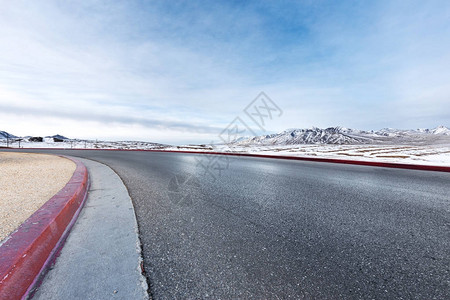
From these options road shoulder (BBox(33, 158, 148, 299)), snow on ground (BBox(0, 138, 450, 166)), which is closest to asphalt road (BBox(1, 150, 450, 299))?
road shoulder (BBox(33, 158, 148, 299))

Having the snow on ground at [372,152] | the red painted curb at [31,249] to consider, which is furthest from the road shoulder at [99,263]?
the snow on ground at [372,152]

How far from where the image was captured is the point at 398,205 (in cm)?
312

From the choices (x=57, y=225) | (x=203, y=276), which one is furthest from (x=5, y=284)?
(x=203, y=276)

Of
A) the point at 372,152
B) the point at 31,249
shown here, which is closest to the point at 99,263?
the point at 31,249

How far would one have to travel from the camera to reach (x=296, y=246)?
6.08 feet

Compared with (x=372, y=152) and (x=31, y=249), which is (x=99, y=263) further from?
(x=372, y=152)

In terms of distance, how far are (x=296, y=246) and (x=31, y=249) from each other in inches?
80.0

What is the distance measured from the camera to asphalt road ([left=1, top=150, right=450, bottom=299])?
1325 mm

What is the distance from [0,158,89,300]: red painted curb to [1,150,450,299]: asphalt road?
698 mm

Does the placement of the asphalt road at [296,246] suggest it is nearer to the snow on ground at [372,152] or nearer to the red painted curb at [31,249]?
the red painted curb at [31,249]

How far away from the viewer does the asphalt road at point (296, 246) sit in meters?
1.33

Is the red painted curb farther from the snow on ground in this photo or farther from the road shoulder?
the snow on ground

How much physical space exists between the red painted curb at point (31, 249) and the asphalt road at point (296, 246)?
2.29ft

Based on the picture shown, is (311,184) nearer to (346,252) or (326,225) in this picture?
(326,225)
